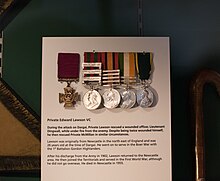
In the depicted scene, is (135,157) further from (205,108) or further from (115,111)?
(205,108)

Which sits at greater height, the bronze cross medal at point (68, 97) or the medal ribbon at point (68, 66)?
the medal ribbon at point (68, 66)

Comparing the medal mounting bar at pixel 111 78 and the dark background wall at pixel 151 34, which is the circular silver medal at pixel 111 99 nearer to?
the medal mounting bar at pixel 111 78

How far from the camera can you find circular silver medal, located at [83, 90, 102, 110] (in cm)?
160

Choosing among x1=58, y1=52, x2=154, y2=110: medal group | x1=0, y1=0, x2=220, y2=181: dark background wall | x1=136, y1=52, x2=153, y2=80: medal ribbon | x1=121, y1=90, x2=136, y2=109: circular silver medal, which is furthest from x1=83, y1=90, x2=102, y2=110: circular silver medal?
x1=0, y1=0, x2=220, y2=181: dark background wall

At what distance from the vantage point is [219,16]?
1.87 metres

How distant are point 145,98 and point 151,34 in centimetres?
41

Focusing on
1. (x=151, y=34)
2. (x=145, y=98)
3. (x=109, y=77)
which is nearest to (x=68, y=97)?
(x=109, y=77)

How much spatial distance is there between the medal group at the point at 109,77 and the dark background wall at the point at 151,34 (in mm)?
257

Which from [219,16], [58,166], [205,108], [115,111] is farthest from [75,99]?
[219,16]

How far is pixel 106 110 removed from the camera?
1606 mm

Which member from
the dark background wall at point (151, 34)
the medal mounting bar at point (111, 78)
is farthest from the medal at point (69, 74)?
the dark background wall at point (151, 34)

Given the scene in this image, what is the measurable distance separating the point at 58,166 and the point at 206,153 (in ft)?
2.44

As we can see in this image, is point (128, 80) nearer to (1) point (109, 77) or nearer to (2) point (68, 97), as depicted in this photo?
(1) point (109, 77)

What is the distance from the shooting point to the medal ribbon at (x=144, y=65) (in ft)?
5.29
